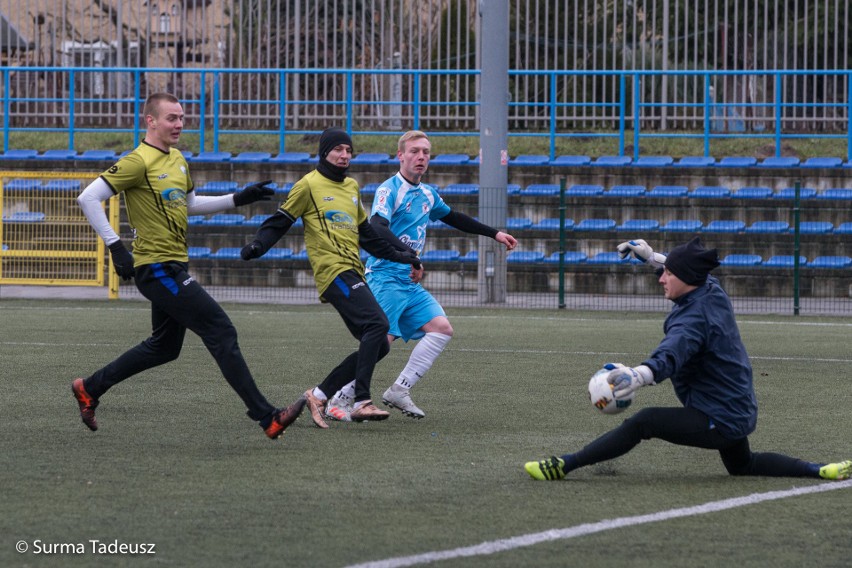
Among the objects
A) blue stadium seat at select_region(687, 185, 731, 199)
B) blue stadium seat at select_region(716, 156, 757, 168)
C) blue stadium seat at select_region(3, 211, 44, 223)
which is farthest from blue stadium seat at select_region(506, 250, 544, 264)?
blue stadium seat at select_region(3, 211, 44, 223)

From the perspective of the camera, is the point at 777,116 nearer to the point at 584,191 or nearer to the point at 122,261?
the point at 584,191

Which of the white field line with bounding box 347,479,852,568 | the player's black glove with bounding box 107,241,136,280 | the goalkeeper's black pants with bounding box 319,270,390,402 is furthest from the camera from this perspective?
the goalkeeper's black pants with bounding box 319,270,390,402

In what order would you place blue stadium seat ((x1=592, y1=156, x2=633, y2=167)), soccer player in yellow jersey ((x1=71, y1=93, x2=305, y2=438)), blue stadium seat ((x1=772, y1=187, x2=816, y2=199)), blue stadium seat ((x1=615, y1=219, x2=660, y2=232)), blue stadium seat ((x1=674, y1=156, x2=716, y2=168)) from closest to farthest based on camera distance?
soccer player in yellow jersey ((x1=71, y1=93, x2=305, y2=438)), blue stadium seat ((x1=615, y1=219, x2=660, y2=232)), blue stadium seat ((x1=772, y1=187, x2=816, y2=199)), blue stadium seat ((x1=674, y1=156, x2=716, y2=168)), blue stadium seat ((x1=592, y1=156, x2=633, y2=167))

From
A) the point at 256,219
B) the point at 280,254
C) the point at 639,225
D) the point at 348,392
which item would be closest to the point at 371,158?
the point at 256,219

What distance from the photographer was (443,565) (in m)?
4.66

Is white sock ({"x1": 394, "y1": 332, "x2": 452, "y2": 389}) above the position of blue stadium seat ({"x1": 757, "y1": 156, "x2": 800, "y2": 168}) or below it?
below

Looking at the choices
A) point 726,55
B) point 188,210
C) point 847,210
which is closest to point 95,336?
point 188,210

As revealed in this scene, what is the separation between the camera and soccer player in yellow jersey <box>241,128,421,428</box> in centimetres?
779

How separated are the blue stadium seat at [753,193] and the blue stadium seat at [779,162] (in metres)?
0.62

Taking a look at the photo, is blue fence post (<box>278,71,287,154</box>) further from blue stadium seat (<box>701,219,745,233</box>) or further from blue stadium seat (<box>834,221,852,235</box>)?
blue stadium seat (<box>834,221,852,235</box>)

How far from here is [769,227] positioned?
65.6ft

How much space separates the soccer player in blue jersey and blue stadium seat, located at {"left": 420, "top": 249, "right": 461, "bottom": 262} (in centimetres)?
1168

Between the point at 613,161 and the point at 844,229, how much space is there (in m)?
3.89

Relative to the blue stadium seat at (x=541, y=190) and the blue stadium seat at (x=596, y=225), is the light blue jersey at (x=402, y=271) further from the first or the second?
the blue stadium seat at (x=541, y=190)
